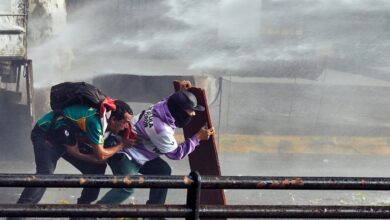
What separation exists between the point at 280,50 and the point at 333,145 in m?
3.81

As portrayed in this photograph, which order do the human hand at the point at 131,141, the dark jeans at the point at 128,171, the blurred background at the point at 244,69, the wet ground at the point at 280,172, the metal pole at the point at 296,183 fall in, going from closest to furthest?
1. the metal pole at the point at 296,183
2. the dark jeans at the point at 128,171
3. the human hand at the point at 131,141
4. the wet ground at the point at 280,172
5. the blurred background at the point at 244,69

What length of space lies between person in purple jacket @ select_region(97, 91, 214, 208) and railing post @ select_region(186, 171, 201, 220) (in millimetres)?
2310

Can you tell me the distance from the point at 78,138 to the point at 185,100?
0.99 meters

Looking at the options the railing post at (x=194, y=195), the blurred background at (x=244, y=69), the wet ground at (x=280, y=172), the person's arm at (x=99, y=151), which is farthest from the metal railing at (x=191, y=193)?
the blurred background at (x=244, y=69)

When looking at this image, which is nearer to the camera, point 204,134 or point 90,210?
point 90,210

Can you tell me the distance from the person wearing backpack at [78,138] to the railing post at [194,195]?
2410 mm

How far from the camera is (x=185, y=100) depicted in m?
4.91

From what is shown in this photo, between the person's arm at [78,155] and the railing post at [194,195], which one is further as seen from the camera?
the person's arm at [78,155]

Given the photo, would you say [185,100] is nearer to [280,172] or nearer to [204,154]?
[204,154]

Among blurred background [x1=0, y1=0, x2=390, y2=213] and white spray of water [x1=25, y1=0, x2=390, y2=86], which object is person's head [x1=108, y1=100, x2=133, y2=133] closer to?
blurred background [x1=0, y1=0, x2=390, y2=213]

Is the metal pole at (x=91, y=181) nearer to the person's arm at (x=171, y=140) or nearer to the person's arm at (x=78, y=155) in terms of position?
the person's arm at (x=171, y=140)

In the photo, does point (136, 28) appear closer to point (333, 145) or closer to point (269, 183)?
point (333, 145)

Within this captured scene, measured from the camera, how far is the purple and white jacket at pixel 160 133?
5.00 m

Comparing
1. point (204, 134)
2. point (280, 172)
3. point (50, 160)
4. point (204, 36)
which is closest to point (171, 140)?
point (204, 134)
